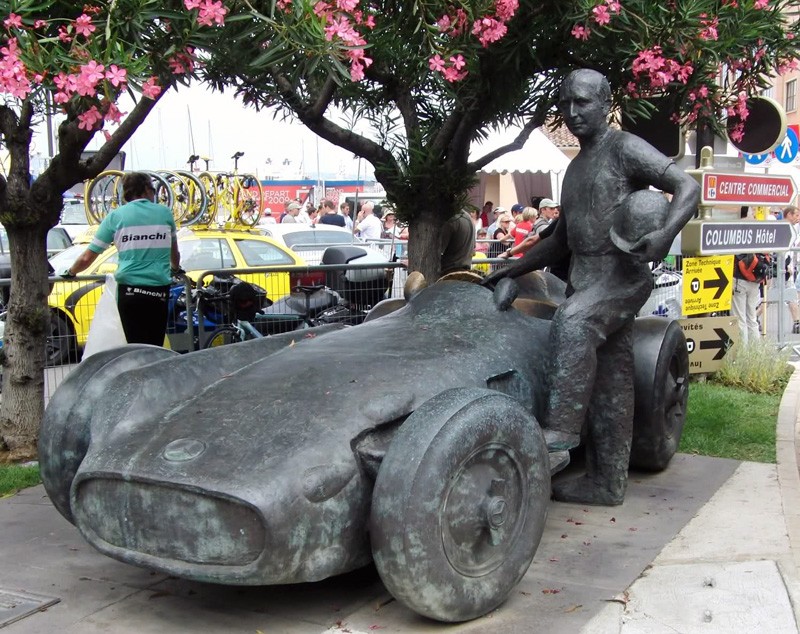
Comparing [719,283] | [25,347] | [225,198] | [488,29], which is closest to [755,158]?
[719,283]

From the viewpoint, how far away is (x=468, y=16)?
15.7ft

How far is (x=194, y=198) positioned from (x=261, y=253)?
3.07 metres

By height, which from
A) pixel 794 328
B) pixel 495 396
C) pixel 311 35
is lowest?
pixel 794 328

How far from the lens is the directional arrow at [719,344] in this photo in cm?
892

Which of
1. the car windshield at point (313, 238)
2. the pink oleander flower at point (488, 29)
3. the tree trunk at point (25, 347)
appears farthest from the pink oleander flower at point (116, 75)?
the car windshield at point (313, 238)

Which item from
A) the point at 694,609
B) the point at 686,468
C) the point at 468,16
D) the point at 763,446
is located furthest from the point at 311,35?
the point at 763,446

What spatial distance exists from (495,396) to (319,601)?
1.08 metres

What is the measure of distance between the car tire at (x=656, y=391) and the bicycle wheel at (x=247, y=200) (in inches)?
369

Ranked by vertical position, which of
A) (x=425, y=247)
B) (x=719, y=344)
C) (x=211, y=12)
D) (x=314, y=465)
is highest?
(x=211, y=12)

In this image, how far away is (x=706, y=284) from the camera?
904 centimetres

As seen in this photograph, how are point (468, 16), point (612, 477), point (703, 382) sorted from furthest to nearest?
point (703, 382) < point (612, 477) < point (468, 16)

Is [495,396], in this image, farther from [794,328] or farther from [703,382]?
[794,328]

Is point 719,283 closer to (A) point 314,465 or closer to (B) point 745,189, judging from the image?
(B) point 745,189

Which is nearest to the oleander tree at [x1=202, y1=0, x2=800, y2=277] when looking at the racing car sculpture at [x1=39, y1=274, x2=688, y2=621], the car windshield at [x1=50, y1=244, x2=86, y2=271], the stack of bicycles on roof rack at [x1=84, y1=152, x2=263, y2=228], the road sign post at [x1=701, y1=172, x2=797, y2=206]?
the road sign post at [x1=701, y1=172, x2=797, y2=206]
